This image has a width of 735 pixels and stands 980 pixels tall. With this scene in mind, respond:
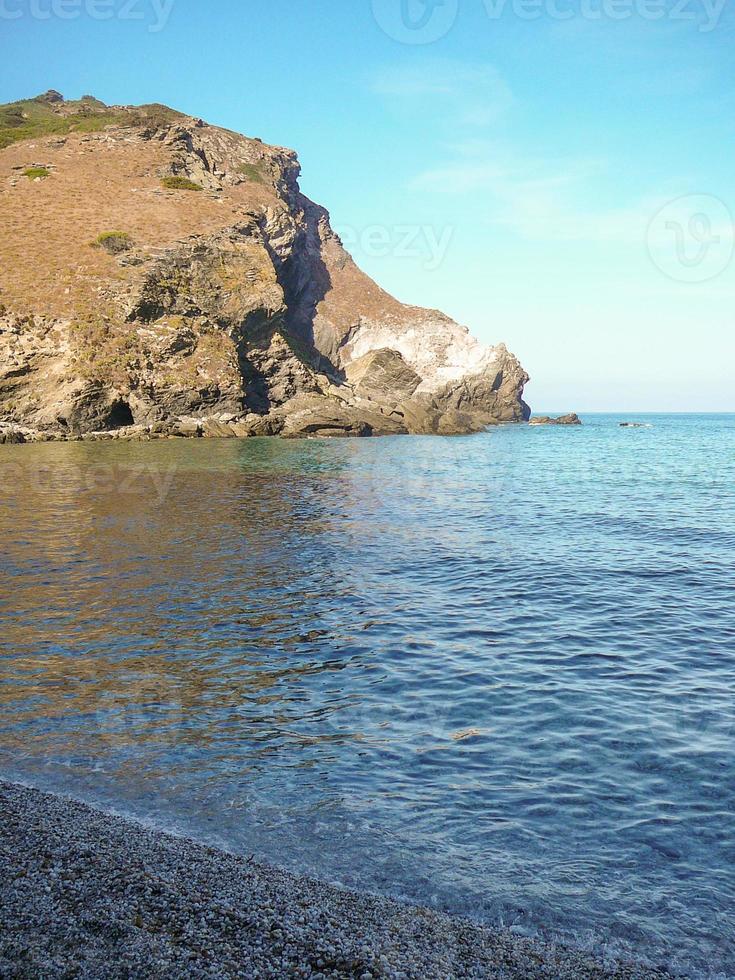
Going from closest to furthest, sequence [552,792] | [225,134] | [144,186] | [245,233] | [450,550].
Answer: [552,792] → [450,550] → [245,233] → [144,186] → [225,134]

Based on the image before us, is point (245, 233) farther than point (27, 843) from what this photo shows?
Yes

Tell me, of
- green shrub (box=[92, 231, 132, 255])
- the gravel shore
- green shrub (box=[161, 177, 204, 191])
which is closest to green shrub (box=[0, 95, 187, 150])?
green shrub (box=[161, 177, 204, 191])

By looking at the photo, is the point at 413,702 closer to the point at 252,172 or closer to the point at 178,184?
the point at 178,184

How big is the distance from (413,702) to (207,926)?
617 cm

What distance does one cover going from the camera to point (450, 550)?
2356cm

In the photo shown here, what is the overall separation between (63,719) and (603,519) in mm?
25239

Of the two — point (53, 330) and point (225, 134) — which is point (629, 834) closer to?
point (53, 330)

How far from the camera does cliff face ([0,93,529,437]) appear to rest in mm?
72312

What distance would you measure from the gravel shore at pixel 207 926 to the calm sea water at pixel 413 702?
53cm

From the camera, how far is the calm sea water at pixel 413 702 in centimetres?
703

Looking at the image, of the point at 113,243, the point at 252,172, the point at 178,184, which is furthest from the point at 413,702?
the point at 252,172

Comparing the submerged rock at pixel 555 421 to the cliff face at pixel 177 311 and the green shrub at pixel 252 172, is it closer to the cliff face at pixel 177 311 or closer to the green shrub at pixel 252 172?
the cliff face at pixel 177 311

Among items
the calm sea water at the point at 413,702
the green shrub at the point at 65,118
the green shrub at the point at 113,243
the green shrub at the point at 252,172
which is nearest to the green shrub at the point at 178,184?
the green shrub at the point at 65,118

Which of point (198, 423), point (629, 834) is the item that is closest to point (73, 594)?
point (629, 834)
